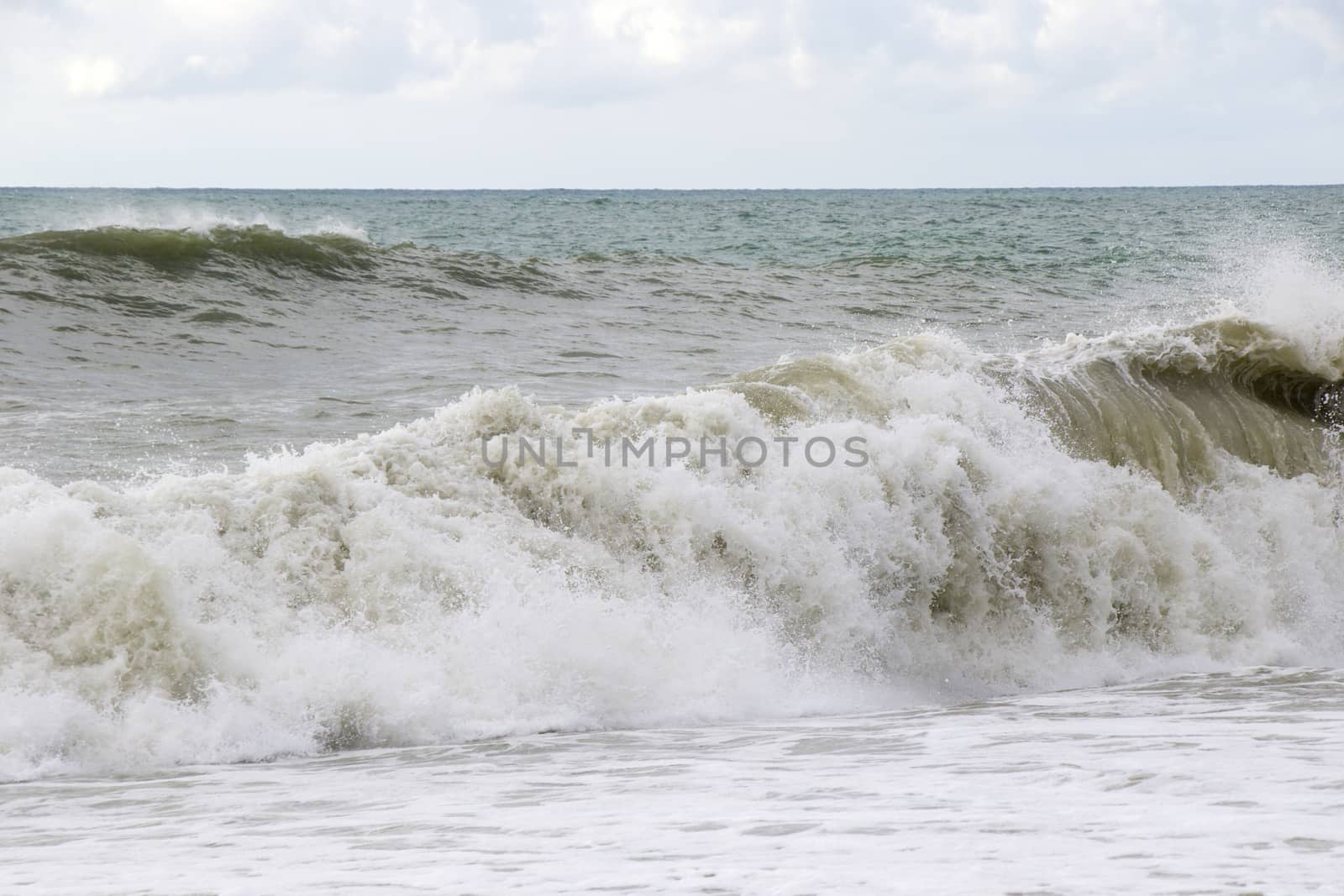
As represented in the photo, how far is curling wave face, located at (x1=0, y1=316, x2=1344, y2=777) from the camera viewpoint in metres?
5.00

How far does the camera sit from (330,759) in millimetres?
4754

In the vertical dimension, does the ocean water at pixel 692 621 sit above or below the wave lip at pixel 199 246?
below

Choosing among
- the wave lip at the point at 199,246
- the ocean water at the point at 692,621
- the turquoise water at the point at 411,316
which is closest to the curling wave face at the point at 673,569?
the ocean water at the point at 692,621

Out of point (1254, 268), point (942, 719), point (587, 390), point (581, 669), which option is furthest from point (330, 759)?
point (1254, 268)

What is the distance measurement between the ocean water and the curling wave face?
0.02 m

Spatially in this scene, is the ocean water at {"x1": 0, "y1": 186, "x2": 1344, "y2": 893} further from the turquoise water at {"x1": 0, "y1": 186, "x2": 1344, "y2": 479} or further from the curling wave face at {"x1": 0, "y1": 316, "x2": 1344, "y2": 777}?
the turquoise water at {"x1": 0, "y1": 186, "x2": 1344, "y2": 479}

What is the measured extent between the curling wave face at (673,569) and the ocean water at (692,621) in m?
0.02

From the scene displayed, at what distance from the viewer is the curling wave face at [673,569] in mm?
4996

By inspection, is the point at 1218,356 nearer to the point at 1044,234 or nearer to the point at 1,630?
the point at 1,630

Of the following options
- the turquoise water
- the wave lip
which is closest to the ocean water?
the turquoise water

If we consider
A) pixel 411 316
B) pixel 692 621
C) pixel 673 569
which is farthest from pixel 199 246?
pixel 692 621

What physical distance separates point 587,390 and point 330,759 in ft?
21.1

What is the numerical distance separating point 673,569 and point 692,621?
0.36 meters

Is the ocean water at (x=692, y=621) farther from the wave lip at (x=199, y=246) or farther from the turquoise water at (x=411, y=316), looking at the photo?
the wave lip at (x=199, y=246)
